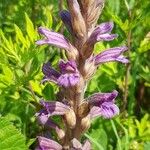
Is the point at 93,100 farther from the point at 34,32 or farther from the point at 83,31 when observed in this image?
the point at 34,32

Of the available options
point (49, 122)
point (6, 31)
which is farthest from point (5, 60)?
point (6, 31)

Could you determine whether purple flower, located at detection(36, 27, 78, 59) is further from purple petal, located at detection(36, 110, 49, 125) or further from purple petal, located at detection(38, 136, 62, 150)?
purple petal, located at detection(38, 136, 62, 150)

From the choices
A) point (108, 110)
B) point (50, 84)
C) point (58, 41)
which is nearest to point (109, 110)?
point (108, 110)

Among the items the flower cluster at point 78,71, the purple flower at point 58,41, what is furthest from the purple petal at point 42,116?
the purple flower at point 58,41

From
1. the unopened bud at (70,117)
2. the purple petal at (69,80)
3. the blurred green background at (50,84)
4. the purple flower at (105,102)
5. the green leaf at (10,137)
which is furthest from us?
the blurred green background at (50,84)

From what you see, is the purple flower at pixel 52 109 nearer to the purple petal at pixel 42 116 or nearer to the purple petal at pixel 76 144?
the purple petal at pixel 42 116

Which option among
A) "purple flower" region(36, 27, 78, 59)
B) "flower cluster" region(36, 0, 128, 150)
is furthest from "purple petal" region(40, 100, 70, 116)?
"purple flower" region(36, 27, 78, 59)

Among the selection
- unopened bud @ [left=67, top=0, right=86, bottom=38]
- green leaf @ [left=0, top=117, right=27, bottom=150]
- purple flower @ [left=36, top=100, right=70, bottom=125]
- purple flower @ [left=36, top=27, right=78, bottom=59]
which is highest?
unopened bud @ [left=67, top=0, right=86, bottom=38]
